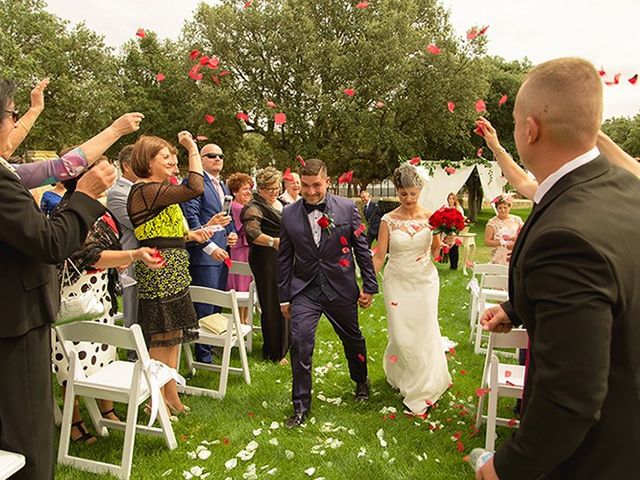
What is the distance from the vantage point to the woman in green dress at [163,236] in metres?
4.42

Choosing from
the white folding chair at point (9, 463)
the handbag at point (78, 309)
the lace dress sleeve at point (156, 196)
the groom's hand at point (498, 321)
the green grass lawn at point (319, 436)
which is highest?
the lace dress sleeve at point (156, 196)

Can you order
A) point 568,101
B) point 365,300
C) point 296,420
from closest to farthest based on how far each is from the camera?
point 568,101, point 296,420, point 365,300

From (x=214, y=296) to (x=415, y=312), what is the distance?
83.0 inches

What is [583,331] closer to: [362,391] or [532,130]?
[532,130]

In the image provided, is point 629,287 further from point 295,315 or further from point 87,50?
point 87,50

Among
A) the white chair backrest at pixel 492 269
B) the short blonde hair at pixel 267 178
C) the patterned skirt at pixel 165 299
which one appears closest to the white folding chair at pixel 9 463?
the patterned skirt at pixel 165 299

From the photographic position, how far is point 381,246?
546cm

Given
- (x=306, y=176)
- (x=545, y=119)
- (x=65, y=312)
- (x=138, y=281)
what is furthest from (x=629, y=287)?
(x=138, y=281)

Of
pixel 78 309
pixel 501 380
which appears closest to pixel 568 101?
pixel 501 380

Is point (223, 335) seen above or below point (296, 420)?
above

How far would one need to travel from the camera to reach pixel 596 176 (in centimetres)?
170

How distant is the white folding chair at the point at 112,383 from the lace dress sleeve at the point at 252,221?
245cm

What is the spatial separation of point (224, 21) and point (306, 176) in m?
21.2

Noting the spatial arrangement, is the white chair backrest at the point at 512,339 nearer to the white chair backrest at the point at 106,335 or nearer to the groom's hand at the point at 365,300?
the groom's hand at the point at 365,300
